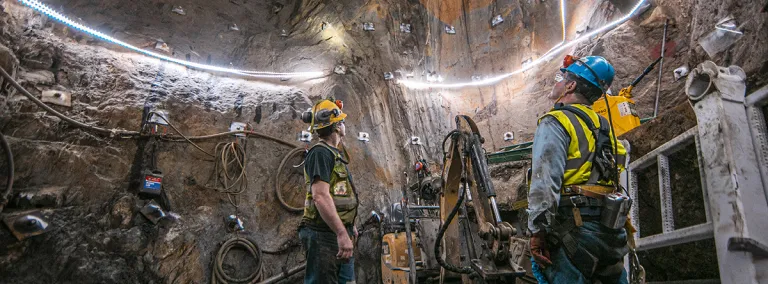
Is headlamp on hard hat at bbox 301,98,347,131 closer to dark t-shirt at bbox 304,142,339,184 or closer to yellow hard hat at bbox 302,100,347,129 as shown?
yellow hard hat at bbox 302,100,347,129

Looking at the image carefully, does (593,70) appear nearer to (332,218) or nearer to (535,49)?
(332,218)

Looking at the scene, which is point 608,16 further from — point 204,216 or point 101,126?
point 101,126

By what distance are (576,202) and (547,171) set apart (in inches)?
9.5

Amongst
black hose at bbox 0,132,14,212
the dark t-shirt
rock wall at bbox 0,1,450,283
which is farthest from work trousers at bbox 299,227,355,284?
black hose at bbox 0,132,14,212

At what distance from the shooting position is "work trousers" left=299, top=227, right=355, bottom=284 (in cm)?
274

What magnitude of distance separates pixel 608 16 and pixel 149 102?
9.27m

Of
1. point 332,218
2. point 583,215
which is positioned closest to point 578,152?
point 583,215

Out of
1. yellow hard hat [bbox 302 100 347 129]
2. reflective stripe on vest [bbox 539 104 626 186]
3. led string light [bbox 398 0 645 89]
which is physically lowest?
reflective stripe on vest [bbox 539 104 626 186]

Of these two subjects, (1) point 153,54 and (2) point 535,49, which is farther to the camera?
(2) point 535,49

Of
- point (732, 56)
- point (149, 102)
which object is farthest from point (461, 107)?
point (149, 102)

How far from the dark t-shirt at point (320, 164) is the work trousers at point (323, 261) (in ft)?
1.45

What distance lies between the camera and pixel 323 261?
2787 mm

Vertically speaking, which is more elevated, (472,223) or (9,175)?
(9,175)

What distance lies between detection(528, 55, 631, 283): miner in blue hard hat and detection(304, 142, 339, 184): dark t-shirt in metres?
1.53
